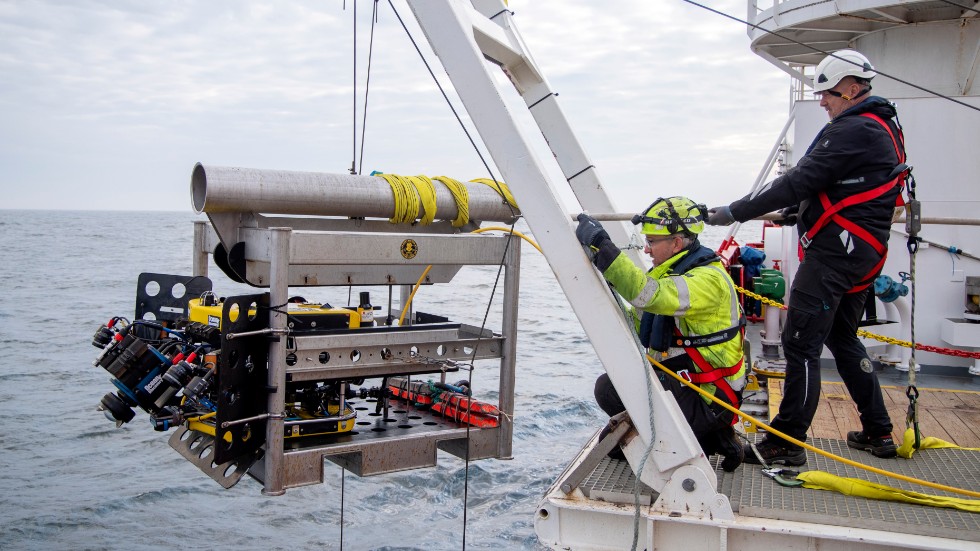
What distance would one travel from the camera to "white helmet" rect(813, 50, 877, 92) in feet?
14.5

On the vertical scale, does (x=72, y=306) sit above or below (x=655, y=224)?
below

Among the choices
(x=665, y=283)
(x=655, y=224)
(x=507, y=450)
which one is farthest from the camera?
(x=507, y=450)

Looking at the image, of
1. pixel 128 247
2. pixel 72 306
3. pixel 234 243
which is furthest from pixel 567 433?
pixel 128 247

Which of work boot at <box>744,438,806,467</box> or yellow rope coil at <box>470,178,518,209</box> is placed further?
yellow rope coil at <box>470,178,518,209</box>

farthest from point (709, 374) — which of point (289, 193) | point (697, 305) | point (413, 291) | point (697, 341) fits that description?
point (289, 193)

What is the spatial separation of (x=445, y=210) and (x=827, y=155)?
77.8 inches

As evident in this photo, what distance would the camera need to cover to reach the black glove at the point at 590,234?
3.58 metres

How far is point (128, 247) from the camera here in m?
60.0

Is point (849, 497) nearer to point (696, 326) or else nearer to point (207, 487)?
point (696, 326)

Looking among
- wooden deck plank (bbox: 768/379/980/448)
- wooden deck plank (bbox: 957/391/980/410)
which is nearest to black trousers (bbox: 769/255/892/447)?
wooden deck plank (bbox: 768/379/980/448)

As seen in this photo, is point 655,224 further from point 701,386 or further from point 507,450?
point 507,450

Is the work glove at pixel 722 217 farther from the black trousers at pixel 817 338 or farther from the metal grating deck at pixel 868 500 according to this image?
the metal grating deck at pixel 868 500

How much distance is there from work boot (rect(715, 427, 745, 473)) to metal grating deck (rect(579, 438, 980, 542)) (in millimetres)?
59

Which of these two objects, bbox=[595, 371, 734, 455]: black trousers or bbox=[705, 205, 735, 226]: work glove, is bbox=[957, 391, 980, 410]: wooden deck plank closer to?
bbox=[595, 371, 734, 455]: black trousers
